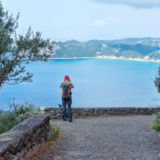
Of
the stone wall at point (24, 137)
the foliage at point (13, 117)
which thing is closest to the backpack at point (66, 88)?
the foliage at point (13, 117)

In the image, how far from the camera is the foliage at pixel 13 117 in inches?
377

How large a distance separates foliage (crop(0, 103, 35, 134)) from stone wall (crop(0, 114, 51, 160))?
176 centimetres

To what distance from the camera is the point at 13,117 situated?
10.9m

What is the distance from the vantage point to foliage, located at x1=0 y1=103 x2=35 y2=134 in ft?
31.4

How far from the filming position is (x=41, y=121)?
767 cm

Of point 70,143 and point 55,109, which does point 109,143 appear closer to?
point 70,143

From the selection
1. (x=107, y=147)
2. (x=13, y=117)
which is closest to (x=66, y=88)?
(x=13, y=117)

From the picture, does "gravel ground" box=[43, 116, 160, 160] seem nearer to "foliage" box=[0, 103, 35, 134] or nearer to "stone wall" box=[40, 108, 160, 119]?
"foliage" box=[0, 103, 35, 134]

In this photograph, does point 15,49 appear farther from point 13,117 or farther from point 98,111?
point 98,111

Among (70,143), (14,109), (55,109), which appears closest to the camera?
(70,143)

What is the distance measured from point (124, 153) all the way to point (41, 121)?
2304 millimetres

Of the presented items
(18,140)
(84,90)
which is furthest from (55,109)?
(84,90)

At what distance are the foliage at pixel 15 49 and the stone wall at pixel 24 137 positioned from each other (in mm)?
2355

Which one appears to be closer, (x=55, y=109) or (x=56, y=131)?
(x=56, y=131)
